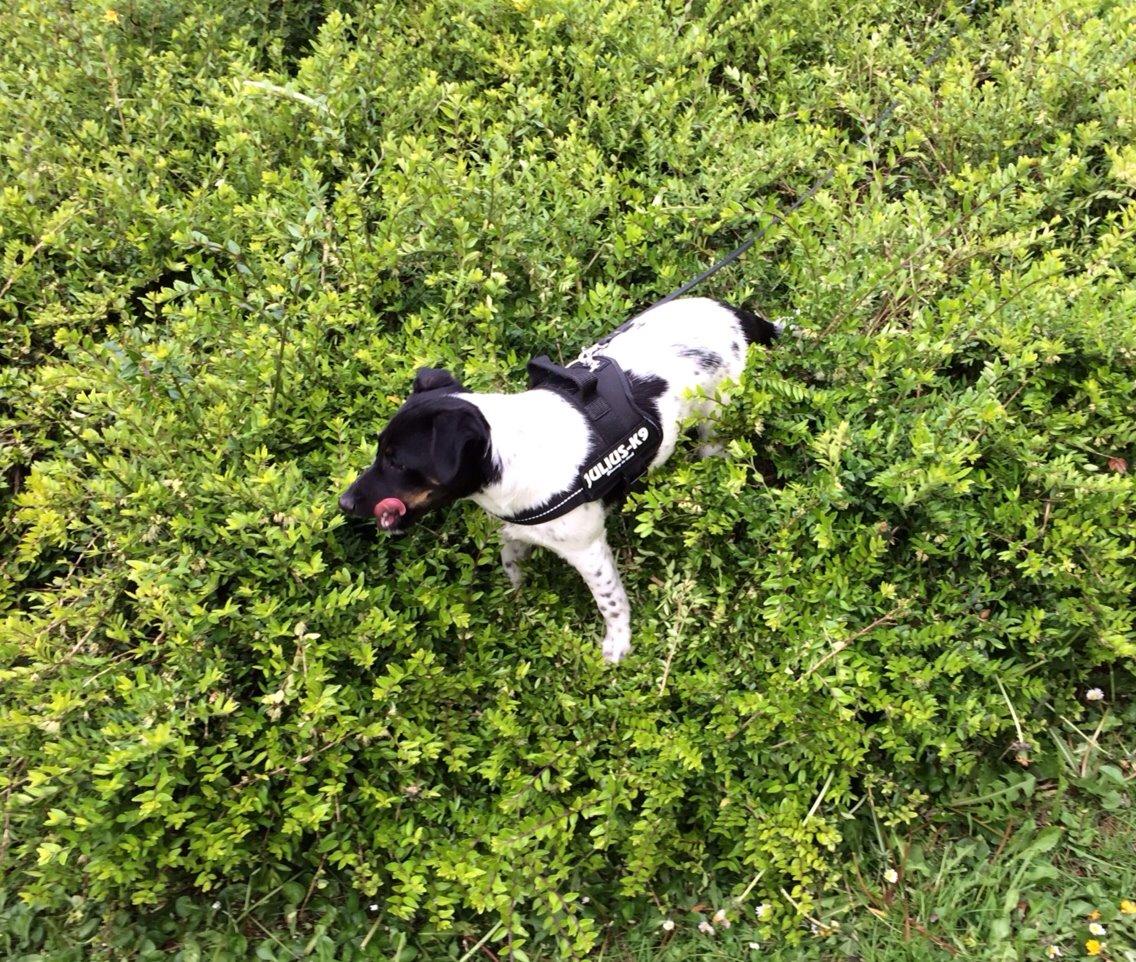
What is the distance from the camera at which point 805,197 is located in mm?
3893

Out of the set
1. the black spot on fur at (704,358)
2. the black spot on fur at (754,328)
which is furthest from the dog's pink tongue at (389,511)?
the black spot on fur at (754,328)

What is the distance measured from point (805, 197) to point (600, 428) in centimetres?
179

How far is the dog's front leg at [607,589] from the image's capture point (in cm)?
313

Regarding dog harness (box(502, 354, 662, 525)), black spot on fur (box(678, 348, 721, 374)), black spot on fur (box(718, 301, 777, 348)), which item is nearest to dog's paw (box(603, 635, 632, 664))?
dog harness (box(502, 354, 662, 525))

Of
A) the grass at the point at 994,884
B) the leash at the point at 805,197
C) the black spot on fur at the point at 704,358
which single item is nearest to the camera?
the grass at the point at 994,884

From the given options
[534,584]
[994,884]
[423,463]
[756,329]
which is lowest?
[534,584]

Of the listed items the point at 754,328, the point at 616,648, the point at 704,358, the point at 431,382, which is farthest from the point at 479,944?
the point at 754,328

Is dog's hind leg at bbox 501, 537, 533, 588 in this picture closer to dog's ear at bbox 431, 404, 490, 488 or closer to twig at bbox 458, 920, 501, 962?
dog's ear at bbox 431, 404, 490, 488

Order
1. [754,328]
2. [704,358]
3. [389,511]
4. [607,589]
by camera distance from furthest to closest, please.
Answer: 1. [754,328]
2. [704,358]
3. [607,589]
4. [389,511]

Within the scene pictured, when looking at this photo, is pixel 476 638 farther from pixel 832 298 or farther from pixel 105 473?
pixel 832 298

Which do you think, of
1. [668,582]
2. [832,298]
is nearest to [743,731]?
[668,582]

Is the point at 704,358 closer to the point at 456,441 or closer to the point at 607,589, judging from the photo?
the point at 607,589

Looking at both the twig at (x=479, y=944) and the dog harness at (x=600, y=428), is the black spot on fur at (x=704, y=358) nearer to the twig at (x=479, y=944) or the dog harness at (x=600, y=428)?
the dog harness at (x=600, y=428)

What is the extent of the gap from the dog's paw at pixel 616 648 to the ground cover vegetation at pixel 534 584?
0.08 m
